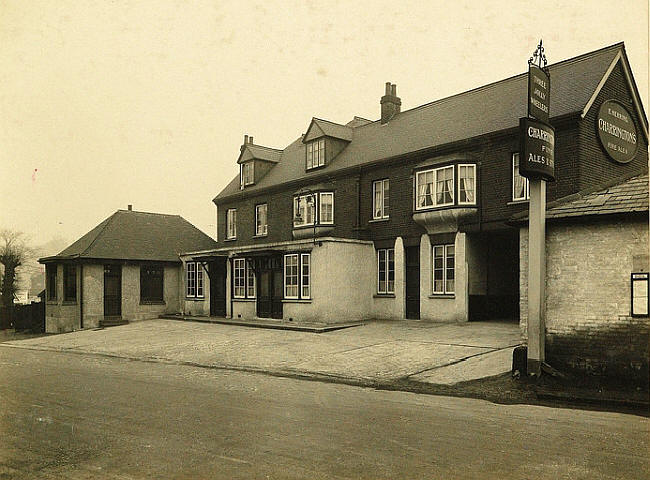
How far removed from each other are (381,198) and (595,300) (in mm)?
14201

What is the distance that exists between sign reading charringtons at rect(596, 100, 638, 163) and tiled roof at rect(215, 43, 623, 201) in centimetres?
94

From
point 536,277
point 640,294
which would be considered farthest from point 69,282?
point 640,294

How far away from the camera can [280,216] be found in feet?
98.3

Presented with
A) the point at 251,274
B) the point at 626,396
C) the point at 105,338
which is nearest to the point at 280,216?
the point at 251,274

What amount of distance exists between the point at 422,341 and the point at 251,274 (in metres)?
12.0

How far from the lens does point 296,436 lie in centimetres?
696

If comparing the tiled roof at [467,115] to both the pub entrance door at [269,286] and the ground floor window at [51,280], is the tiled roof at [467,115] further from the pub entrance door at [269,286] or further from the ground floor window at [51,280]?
the ground floor window at [51,280]

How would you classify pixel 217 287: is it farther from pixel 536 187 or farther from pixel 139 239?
pixel 536 187

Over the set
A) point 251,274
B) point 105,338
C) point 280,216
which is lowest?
point 105,338

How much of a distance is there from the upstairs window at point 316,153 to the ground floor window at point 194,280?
27.2 ft

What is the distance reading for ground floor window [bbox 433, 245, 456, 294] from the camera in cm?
2130

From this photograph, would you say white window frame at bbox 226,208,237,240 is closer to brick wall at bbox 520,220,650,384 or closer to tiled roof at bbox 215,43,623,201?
tiled roof at bbox 215,43,623,201

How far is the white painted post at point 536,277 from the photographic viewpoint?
1139 centimetres

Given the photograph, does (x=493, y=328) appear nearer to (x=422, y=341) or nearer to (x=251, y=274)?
(x=422, y=341)
